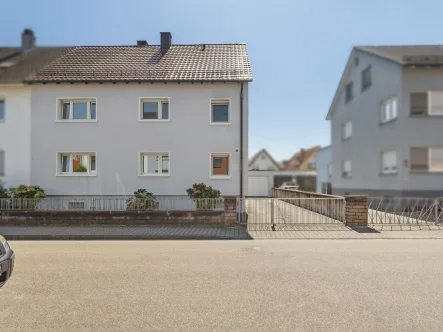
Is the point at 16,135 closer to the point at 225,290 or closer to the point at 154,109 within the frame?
the point at 154,109

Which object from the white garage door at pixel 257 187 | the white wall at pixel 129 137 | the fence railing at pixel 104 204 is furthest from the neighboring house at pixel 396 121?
the fence railing at pixel 104 204

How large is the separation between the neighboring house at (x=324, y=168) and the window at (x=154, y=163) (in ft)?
58.0

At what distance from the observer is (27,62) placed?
57.0 feet

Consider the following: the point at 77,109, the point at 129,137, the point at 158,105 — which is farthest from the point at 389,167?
the point at 77,109

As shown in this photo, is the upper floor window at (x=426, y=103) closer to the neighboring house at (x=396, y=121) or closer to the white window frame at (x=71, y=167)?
the neighboring house at (x=396, y=121)

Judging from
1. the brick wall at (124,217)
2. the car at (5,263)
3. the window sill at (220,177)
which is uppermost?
the window sill at (220,177)

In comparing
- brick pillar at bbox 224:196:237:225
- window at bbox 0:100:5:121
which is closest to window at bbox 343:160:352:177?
brick pillar at bbox 224:196:237:225

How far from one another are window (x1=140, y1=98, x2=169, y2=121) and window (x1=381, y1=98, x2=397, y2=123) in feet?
38.9

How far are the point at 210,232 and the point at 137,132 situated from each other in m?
6.92

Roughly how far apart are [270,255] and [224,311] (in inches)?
127

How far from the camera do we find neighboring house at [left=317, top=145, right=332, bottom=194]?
2960cm

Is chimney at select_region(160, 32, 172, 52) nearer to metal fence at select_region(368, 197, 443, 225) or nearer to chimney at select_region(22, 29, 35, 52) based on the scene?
chimney at select_region(22, 29, 35, 52)

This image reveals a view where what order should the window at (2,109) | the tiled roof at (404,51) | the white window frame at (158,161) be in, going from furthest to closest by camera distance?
the tiled roof at (404,51)
the window at (2,109)
the white window frame at (158,161)

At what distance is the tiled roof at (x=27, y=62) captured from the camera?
1518cm
